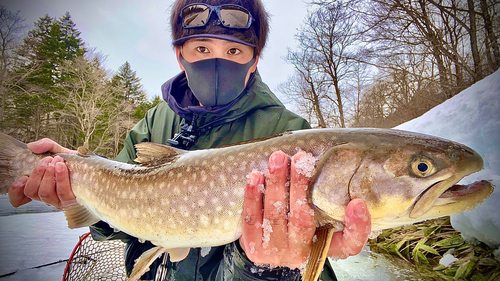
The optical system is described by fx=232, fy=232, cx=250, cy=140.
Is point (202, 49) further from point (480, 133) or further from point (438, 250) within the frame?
point (438, 250)

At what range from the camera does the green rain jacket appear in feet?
5.95

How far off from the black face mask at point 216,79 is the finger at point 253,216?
3.58ft

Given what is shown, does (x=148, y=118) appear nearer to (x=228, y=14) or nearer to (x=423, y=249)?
(x=228, y=14)

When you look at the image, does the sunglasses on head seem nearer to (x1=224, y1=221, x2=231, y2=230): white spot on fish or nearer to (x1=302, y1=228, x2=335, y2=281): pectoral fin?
(x1=224, y1=221, x2=231, y2=230): white spot on fish

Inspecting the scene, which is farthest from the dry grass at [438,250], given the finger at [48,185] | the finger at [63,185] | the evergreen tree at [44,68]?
the evergreen tree at [44,68]

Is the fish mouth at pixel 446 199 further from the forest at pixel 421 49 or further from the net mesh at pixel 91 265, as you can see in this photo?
the forest at pixel 421 49

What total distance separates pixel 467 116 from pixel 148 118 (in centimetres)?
495

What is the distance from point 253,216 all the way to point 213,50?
4.92ft

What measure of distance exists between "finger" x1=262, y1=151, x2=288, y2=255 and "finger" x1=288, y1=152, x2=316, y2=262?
5 cm

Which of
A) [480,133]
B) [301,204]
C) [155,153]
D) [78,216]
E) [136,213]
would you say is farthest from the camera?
[480,133]

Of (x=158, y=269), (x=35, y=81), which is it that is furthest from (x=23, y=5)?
(x=158, y=269)

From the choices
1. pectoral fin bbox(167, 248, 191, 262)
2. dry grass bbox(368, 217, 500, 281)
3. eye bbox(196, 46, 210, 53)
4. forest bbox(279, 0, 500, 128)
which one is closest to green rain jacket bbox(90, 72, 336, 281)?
pectoral fin bbox(167, 248, 191, 262)

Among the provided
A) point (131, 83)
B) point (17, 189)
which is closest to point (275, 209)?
point (17, 189)

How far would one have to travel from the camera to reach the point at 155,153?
1.71m
